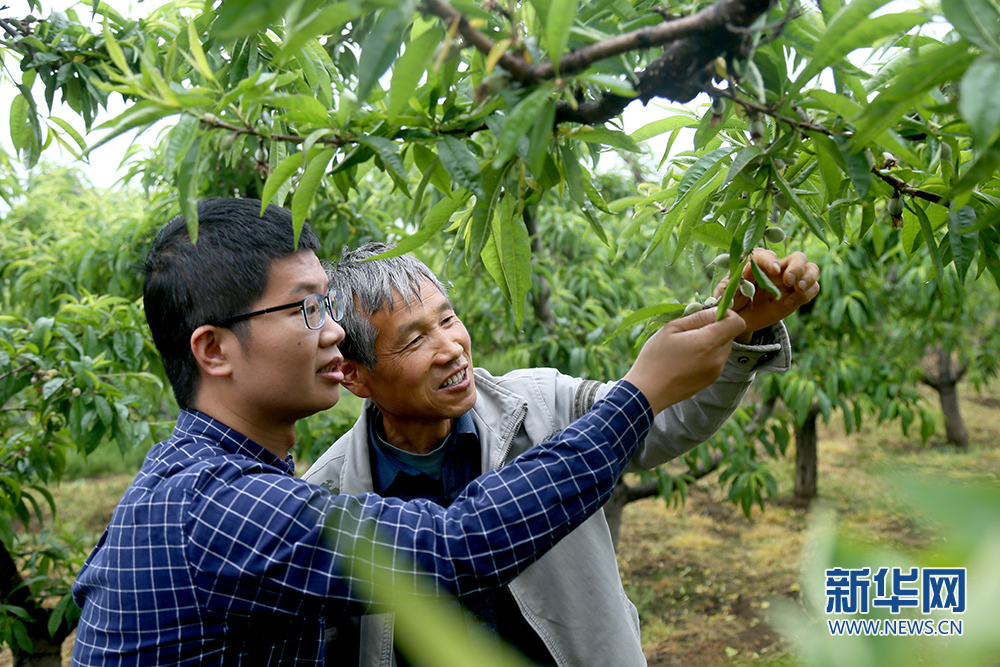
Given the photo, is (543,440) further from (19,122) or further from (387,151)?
(19,122)

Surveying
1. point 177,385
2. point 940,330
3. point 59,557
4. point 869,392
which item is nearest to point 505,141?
point 177,385

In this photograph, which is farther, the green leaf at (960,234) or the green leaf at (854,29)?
the green leaf at (960,234)

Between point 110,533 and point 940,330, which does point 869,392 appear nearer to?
point 940,330

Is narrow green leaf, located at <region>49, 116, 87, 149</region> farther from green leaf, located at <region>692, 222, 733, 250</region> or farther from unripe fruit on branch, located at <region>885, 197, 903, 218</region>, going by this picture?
unripe fruit on branch, located at <region>885, 197, 903, 218</region>

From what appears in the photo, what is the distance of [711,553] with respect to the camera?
5.16m

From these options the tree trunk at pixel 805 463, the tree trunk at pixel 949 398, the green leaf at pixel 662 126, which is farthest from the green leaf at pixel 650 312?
the tree trunk at pixel 949 398

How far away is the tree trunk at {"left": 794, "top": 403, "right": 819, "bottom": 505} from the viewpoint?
18.7 ft

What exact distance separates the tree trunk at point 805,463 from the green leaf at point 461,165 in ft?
17.6

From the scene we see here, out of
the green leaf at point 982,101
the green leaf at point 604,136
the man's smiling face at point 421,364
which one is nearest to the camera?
the green leaf at point 982,101

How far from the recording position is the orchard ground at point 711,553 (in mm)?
3953

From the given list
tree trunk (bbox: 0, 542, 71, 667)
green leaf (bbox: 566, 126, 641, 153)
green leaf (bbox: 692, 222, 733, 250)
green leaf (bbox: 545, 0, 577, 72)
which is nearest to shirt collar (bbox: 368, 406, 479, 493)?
green leaf (bbox: 692, 222, 733, 250)

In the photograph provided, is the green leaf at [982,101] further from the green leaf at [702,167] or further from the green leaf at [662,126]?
the green leaf at [662,126]

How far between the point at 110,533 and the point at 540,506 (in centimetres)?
65

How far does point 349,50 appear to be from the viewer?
2.04 m
